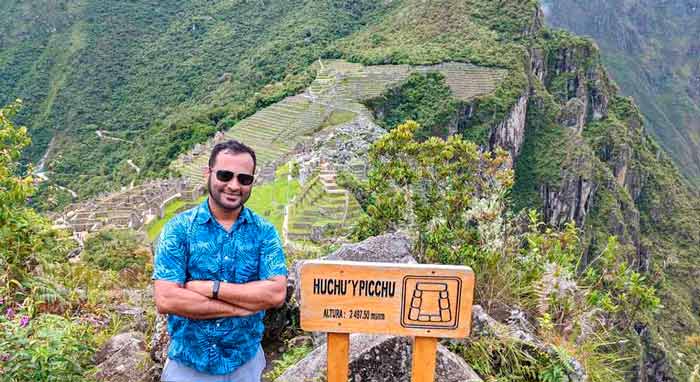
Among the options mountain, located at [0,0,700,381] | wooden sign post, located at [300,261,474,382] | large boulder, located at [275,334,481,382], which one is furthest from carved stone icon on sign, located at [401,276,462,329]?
mountain, located at [0,0,700,381]

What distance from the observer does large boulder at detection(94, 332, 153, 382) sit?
9.99 ft

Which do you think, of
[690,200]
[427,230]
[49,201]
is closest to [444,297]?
[427,230]

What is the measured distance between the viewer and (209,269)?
2.11m

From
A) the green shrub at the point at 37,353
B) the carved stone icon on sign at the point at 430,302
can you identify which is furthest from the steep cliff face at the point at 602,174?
the green shrub at the point at 37,353

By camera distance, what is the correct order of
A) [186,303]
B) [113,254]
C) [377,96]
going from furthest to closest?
[377,96]
[113,254]
[186,303]

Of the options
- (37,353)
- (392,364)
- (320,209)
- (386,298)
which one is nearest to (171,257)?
(37,353)

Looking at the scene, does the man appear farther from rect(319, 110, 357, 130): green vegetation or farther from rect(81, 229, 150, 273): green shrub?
rect(319, 110, 357, 130): green vegetation

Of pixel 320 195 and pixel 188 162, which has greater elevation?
pixel 320 195

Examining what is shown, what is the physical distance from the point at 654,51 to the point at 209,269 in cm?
17586

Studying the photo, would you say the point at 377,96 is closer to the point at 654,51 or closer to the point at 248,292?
the point at 248,292

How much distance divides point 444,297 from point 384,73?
137 feet

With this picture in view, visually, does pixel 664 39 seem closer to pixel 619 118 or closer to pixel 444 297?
pixel 619 118

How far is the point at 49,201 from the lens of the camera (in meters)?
4.32

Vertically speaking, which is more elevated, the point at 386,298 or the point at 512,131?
the point at 386,298
